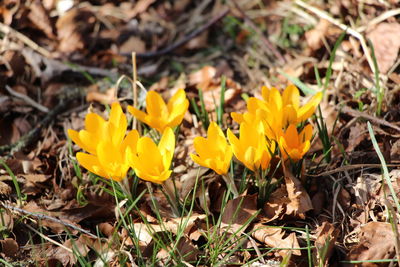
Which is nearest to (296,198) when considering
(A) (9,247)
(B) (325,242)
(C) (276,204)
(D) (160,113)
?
(C) (276,204)

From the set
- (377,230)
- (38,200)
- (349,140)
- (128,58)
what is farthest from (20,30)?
(377,230)

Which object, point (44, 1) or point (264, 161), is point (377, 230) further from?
point (44, 1)

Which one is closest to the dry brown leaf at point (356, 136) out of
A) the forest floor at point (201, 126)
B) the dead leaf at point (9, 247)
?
the forest floor at point (201, 126)

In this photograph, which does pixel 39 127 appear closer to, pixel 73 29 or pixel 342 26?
pixel 73 29

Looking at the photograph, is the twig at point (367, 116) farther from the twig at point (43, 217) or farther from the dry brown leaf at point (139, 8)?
the dry brown leaf at point (139, 8)

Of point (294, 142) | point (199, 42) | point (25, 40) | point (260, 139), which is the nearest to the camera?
point (260, 139)

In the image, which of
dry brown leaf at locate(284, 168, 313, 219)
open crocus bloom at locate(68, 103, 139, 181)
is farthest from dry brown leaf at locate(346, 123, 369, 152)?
open crocus bloom at locate(68, 103, 139, 181)
